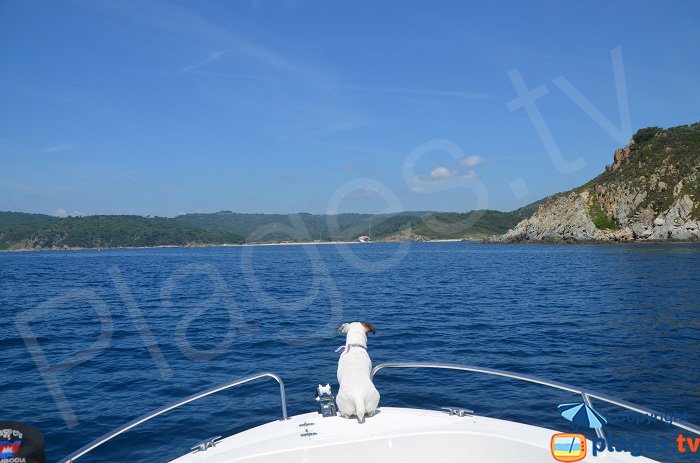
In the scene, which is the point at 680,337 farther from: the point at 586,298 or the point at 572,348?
the point at 586,298

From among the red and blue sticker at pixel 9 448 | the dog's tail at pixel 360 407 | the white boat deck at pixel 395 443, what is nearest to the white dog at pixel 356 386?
the dog's tail at pixel 360 407

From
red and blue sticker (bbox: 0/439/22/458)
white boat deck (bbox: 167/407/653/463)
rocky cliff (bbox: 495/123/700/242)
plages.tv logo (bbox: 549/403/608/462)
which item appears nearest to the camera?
red and blue sticker (bbox: 0/439/22/458)

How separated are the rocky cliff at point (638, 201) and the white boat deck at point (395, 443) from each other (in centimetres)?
11653

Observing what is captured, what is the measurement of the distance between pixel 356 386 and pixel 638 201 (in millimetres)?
137463

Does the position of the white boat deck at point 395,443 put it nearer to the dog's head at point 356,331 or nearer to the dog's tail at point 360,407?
the dog's tail at point 360,407

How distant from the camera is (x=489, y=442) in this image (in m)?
5.68

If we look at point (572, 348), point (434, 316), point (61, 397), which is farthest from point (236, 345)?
point (572, 348)

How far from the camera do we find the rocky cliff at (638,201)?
106812 millimetres

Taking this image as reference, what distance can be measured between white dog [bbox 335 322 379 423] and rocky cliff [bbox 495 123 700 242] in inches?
4584

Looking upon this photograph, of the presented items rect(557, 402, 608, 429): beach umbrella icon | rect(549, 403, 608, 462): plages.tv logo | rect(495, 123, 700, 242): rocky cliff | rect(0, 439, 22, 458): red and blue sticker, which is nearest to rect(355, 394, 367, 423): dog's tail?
rect(549, 403, 608, 462): plages.tv logo

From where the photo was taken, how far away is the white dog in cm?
639

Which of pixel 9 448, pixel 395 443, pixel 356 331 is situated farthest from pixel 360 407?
pixel 9 448

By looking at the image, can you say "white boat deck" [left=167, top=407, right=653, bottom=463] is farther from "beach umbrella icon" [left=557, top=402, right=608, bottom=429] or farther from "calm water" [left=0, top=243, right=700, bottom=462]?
"calm water" [left=0, top=243, right=700, bottom=462]

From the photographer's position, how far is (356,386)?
21.3ft
